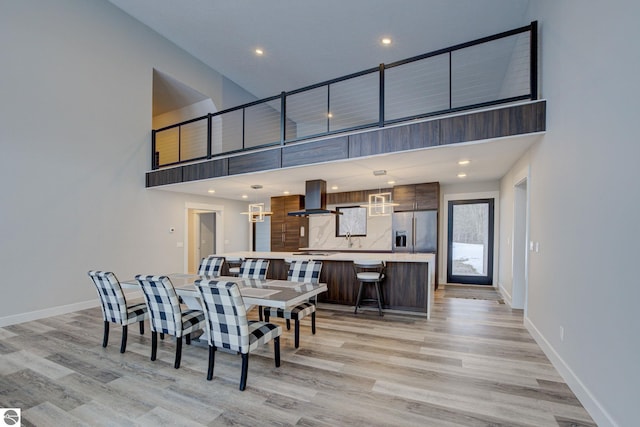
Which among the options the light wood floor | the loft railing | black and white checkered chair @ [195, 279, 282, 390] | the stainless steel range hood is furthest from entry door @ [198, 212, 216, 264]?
black and white checkered chair @ [195, 279, 282, 390]

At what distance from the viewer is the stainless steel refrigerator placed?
6625 millimetres

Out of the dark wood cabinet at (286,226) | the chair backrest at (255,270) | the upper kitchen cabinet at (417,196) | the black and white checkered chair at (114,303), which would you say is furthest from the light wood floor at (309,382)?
the dark wood cabinet at (286,226)

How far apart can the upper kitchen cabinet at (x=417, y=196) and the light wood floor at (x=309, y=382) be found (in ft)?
10.3

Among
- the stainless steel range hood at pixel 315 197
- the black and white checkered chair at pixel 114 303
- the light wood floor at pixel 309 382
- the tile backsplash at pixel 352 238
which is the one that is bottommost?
the light wood floor at pixel 309 382

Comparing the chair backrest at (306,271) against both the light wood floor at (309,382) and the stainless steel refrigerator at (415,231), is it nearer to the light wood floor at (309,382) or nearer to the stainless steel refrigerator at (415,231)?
the light wood floor at (309,382)

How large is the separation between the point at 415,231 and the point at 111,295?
568 cm

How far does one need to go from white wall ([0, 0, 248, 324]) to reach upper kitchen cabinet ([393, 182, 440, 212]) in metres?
5.29

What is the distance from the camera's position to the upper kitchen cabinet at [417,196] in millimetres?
6574

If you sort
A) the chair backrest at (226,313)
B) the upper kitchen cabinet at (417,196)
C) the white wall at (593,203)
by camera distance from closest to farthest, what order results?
the white wall at (593,203), the chair backrest at (226,313), the upper kitchen cabinet at (417,196)

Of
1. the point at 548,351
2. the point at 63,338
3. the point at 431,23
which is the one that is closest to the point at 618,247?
the point at 548,351

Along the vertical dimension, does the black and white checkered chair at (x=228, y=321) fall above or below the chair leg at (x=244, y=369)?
above

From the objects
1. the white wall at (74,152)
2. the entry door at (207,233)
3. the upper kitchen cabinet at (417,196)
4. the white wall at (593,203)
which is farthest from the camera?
the entry door at (207,233)

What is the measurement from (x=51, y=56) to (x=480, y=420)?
23.6 ft

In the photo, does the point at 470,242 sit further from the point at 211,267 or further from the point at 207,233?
the point at 207,233
